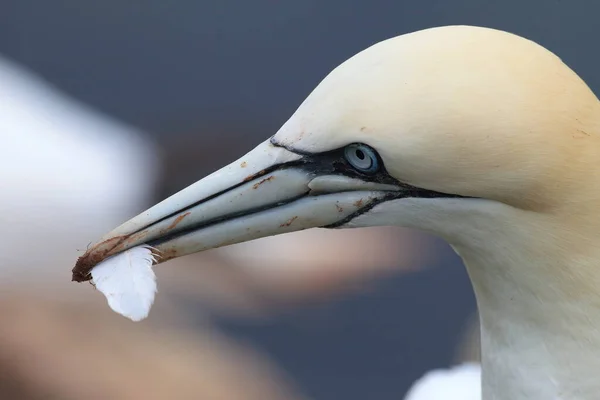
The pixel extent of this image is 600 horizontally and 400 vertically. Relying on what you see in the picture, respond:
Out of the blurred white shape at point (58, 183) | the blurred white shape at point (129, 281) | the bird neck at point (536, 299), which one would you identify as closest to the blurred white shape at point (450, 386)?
the bird neck at point (536, 299)

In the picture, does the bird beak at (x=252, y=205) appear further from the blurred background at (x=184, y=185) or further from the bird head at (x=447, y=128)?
the blurred background at (x=184, y=185)

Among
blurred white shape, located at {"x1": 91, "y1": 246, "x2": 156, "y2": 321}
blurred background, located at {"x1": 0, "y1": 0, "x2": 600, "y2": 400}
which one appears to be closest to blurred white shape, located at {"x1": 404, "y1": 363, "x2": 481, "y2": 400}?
blurred background, located at {"x1": 0, "y1": 0, "x2": 600, "y2": 400}

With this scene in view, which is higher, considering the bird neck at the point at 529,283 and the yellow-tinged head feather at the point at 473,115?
the yellow-tinged head feather at the point at 473,115

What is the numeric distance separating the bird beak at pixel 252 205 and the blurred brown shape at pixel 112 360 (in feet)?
6.60

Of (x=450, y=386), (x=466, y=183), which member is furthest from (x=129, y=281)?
(x=450, y=386)

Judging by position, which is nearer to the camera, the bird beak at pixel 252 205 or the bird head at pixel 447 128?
the bird head at pixel 447 128

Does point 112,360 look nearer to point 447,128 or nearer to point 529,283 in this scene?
point 529,283

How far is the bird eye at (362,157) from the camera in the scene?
1.23m

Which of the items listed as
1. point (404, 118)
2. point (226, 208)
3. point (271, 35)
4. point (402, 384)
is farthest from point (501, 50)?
point (271, 35)

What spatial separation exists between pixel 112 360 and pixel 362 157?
2422mm

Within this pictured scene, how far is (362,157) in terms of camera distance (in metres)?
1.26

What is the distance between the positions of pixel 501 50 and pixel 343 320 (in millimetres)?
2605

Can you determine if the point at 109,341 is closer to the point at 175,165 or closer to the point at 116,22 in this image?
the point at 175,165

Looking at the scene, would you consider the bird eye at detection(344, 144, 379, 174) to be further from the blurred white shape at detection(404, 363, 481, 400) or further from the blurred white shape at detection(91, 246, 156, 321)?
the blurred white shape at detection(404, 363, 481, 400)
